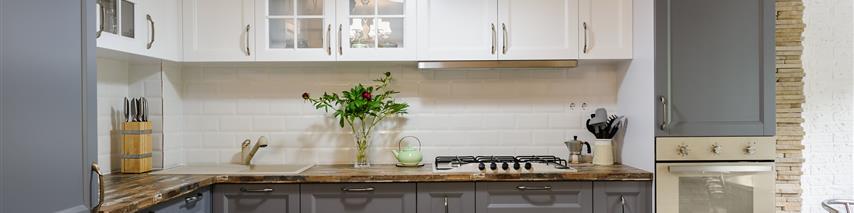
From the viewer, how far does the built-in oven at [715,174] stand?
2.59 metres

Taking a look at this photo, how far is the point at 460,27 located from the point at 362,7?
52 cm

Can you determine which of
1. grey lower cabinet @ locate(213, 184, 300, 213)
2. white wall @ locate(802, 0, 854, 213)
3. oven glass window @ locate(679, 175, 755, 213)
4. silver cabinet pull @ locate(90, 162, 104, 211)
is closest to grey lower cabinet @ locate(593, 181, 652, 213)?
oven glass window @ locate(679, 175, 755, 213)

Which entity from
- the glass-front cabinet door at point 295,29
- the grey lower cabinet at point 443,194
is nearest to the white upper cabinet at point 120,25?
the glass-front cabinet door at point 295,29

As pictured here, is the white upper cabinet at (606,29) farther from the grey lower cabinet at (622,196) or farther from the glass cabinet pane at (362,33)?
the glass cabinet pane at (362,33)

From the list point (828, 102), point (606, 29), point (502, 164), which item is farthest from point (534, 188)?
point (828, 102)

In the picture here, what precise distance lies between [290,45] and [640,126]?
1830 millimetres

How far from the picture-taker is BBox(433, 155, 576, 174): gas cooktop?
2.72m

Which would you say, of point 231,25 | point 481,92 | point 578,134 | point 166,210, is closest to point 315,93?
point 231,25

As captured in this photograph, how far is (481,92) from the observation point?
3230mm

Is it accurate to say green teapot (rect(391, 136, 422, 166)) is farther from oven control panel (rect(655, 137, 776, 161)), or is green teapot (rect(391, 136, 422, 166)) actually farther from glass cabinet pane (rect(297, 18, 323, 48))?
oven control panel (rect(655, 137, 776, 161))

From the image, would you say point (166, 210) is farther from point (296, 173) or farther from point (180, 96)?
point (180, 96)

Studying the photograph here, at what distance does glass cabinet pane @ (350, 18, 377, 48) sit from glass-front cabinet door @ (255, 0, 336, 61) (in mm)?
103

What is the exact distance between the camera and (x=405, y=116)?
323 cm

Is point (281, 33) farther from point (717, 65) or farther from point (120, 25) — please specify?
point (717, 65)
